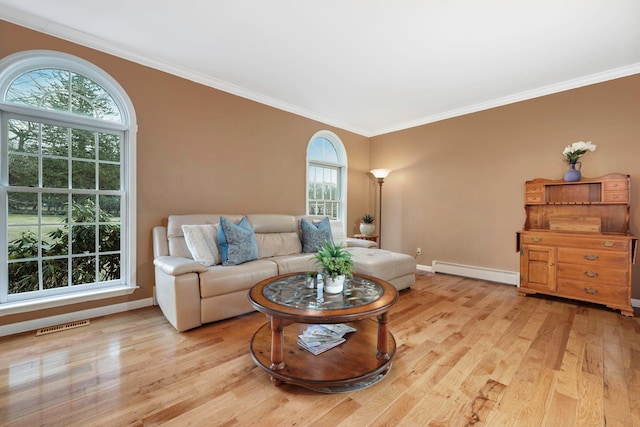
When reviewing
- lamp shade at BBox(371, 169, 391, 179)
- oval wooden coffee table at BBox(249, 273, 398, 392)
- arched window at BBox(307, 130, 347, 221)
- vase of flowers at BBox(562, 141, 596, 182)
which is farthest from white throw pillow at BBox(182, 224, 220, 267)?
vase of flowers at BBox(562, 141, 596, 182)

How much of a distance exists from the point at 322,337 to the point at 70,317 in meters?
2.36

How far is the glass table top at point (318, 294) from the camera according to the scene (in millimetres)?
1728

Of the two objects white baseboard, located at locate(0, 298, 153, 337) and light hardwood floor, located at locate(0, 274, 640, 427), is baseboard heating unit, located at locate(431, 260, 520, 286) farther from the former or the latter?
white baseboard, located at locate(0, 298, 153, 337)

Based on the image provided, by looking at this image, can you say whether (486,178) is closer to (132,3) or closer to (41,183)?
(132,3)

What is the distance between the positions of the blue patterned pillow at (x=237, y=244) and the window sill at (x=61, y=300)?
41.9 inches

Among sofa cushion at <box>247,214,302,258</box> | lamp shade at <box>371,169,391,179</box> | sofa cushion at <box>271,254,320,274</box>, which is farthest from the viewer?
lamp shade at <box>371,169,391,179</box>

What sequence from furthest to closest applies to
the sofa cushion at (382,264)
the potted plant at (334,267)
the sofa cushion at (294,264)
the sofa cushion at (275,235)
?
the sofa cushion at (275,235) < the sofa cushion at (382,264) < the sofa cushion at (294,264) < the potted plant at (334,267)

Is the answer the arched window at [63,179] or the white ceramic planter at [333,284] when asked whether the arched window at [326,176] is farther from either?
the white ceramic planter at [333,284]

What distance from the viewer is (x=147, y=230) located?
2939mm

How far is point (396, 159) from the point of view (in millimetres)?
5133

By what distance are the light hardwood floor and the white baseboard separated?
0.30ft

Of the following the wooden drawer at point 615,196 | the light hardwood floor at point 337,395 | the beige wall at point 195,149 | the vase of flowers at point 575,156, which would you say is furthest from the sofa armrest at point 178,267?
the wooden drawer at point 615,196

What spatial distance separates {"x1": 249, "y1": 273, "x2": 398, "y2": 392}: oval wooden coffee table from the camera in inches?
62.0

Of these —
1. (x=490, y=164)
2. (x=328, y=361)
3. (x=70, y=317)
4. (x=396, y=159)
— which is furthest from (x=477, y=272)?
(x=70, y=317)
